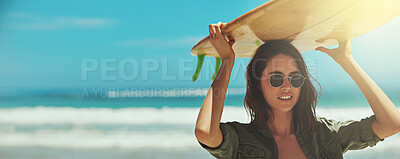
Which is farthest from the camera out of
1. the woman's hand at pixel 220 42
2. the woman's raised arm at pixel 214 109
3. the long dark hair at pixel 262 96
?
the long dark hair at pixel 262 96

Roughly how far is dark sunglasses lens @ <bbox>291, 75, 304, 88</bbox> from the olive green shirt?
21cm

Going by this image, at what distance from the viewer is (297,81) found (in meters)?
1.44

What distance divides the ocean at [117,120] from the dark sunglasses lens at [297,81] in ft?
15.3

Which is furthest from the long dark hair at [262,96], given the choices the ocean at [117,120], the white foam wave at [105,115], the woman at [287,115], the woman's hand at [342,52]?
the white foam wave at [105,115]

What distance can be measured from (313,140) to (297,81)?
10.3 inches

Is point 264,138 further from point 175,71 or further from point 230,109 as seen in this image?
point 175,71

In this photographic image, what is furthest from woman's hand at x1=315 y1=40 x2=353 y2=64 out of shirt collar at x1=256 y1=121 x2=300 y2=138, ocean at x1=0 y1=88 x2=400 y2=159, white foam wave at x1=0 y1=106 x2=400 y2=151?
white foam wave at x1=0 y1=106 x2=400 y2=151

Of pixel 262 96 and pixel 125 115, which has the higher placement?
pixel 262 96

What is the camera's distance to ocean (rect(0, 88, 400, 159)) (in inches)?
256

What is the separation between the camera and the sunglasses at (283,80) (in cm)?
142

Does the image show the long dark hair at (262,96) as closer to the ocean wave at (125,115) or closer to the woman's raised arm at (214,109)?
the woman's raised arm at (214,109)

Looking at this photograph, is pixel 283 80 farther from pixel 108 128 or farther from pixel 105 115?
pixel 105 115

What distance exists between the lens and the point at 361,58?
14.0 meters

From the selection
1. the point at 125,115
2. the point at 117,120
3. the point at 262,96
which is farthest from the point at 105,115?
the point at 262,96
